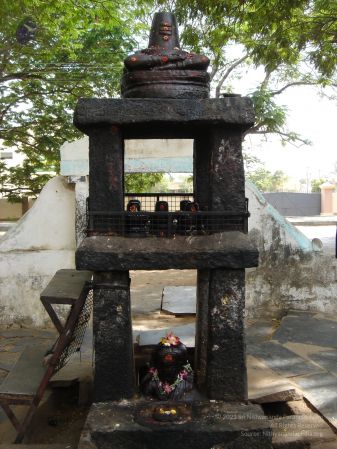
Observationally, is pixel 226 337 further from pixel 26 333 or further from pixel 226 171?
pixel 26 333

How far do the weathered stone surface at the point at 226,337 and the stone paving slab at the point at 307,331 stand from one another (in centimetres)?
234

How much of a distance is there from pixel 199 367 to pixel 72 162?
13.5 ft

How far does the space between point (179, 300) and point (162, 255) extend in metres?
5.08

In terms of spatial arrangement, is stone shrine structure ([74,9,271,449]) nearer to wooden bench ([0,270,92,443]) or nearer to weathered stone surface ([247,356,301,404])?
wooden bench ([0,270,92,443])

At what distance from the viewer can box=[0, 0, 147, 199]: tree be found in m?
10.3

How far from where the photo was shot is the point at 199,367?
11.7ft

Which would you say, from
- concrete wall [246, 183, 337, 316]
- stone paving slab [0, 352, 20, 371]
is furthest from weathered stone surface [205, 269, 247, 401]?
concrete wall [246, 183, 337, 316]

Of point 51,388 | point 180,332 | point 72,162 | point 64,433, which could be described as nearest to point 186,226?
point 64,433

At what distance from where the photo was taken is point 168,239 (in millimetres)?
3201

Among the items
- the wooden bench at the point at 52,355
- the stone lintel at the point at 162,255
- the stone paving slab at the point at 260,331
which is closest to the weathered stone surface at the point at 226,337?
the stone lintel at the point at 162,255

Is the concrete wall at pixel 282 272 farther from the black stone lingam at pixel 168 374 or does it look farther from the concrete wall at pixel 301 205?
the concrete wall at pixel 301 205

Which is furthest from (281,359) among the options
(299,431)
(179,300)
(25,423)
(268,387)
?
(179,300)

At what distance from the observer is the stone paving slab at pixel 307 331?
542 cm

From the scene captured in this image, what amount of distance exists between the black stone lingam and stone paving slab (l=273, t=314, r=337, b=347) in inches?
94.6
